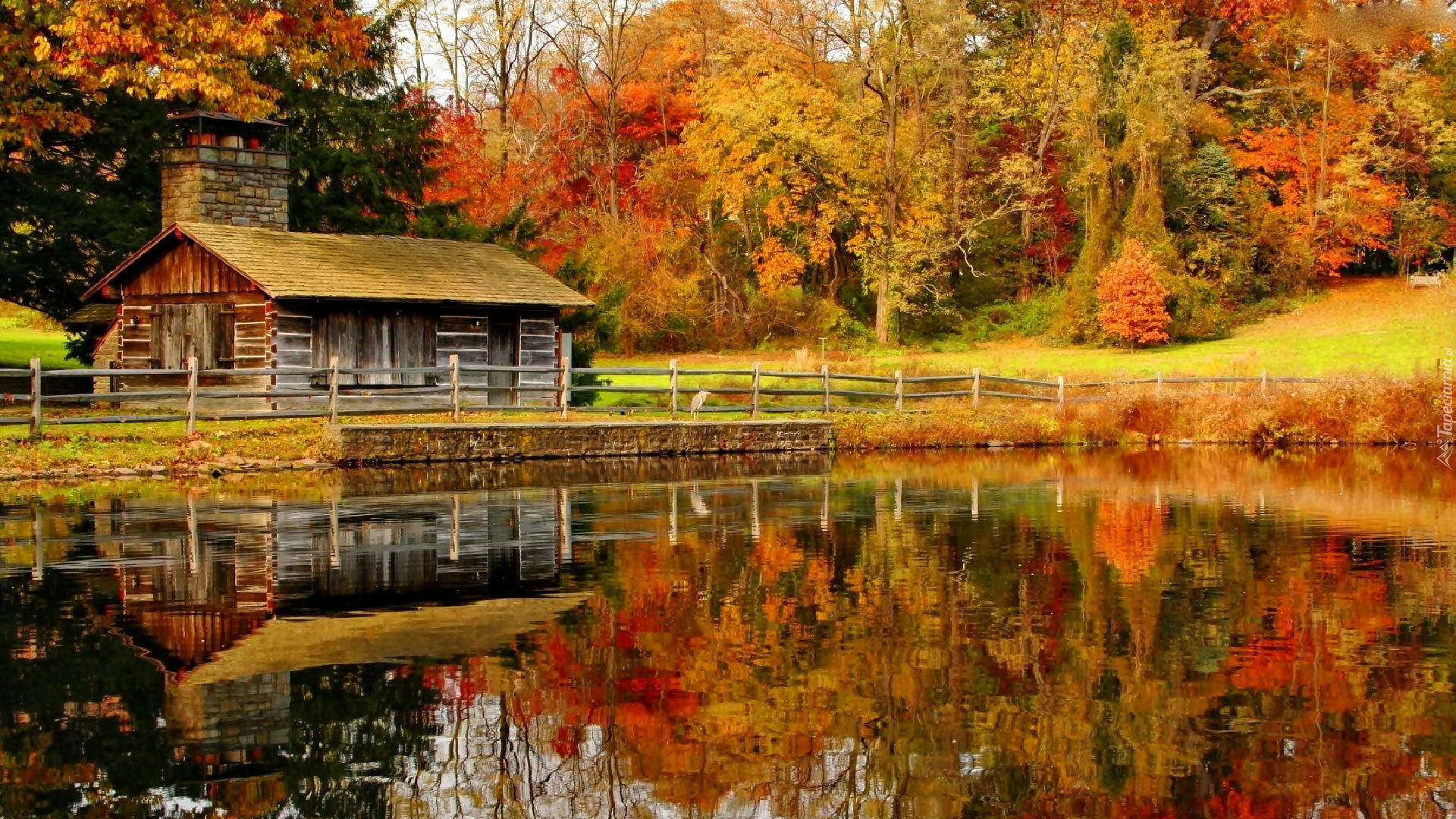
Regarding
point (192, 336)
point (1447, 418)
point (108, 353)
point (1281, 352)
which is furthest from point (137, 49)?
point (1281, 352)

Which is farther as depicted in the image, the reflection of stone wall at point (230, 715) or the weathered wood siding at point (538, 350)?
the weathered wood siding at point (538, 350)

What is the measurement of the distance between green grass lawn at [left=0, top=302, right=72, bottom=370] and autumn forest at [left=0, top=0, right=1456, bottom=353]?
13.6 metres

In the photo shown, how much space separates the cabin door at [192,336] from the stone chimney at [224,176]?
198cm

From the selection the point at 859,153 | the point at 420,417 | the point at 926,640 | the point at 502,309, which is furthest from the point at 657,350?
the point at 926,640

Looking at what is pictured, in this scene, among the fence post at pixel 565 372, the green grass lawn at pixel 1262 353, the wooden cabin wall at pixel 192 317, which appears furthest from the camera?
the green grass lawn at pixel 1262 353

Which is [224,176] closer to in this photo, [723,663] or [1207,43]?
[723,663]

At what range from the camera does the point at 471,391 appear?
3472 cm

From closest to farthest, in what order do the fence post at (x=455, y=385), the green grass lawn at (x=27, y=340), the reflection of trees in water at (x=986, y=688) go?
the reflection of trees in water at (x=986, y=688) < the fence post at (x=455, y=385) < the green grass lawn at (x=27, y=340)

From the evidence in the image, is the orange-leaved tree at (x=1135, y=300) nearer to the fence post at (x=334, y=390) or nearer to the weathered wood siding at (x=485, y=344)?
the weathered wood siding at (x=485, y=344)

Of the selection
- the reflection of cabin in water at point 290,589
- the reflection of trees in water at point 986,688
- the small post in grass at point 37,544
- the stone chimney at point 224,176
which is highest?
the stone chimney at point 224,176

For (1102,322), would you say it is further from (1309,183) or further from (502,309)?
(502,309)

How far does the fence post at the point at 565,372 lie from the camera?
32.0m

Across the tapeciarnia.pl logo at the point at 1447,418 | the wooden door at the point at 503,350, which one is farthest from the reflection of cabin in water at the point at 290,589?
the tapeciarnia.pl logo at the point at 1447,418

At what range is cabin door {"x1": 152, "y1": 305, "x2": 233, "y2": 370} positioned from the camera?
32.2m
